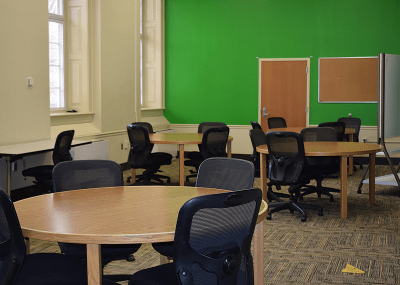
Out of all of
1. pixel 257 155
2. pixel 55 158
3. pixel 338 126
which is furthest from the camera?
pixel 338 126

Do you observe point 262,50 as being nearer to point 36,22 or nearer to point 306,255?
point 36,22

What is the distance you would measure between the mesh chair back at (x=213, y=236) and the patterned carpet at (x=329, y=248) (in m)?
1.53

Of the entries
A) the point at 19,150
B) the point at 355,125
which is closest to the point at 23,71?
the point at 19,150

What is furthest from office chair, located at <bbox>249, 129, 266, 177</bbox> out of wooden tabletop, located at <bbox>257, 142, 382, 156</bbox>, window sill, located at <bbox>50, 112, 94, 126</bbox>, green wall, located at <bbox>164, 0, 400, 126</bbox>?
green wall, located at <bbox>164, 0, 400, 126</bbox>

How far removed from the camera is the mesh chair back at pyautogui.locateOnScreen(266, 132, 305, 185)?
4.93 metres

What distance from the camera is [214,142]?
6457mm

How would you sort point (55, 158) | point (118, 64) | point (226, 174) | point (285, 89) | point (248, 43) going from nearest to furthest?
point (226, 174), point (55, 158), point (118, 64), point (285, 89), point (248, 43)

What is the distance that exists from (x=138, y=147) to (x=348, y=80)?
16.7 ft

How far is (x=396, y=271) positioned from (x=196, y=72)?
753 centimetres

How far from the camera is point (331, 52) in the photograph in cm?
955

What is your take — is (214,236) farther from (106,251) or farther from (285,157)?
(285,157)

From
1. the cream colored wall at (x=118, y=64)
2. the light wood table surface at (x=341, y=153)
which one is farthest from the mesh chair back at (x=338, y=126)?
the cream colored wall at (x=118, y=64)

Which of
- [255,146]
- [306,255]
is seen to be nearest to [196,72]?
[255,146]

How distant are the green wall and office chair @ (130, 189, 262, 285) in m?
8.11
